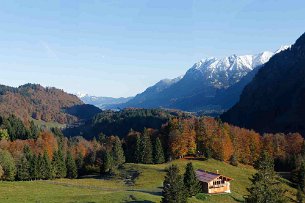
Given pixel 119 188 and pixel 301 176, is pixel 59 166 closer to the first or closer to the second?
pixel 119 188

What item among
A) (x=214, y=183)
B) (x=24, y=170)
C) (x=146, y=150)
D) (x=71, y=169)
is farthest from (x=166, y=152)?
(x=214, y=183)

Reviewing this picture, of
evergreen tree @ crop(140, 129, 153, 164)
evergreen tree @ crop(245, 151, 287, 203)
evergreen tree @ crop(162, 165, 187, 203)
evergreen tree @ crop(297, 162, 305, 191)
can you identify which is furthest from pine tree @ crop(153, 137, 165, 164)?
evergreen tree @ crop(245, 151, 287, 203)

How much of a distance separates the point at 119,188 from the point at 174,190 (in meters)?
35.8

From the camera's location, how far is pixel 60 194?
296ft

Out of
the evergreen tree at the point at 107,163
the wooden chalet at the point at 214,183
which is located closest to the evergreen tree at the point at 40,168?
the evergreen tree at the point at 107,163

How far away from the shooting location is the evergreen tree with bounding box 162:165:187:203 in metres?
72.4

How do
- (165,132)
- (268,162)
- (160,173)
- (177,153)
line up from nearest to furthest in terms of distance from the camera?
(268,162) → (160,173) → (177,153) → (165,132)

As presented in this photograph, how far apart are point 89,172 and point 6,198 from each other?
219 feet

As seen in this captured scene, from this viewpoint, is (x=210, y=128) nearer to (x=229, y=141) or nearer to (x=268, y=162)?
(x=229, y=141)

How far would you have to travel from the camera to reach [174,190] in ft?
238

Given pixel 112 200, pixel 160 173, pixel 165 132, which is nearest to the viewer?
pixel 112 200

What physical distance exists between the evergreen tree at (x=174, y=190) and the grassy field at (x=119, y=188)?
29.2 ft

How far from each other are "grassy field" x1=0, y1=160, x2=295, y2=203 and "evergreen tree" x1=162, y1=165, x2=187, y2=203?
8.91 metres

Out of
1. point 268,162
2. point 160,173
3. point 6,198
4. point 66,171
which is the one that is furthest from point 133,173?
point 268,162
